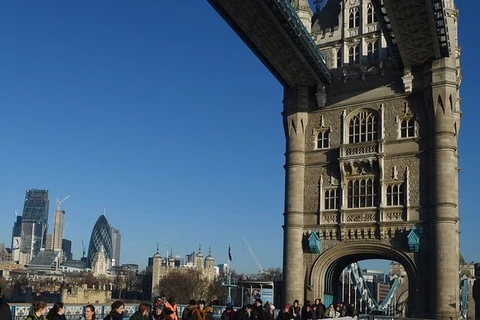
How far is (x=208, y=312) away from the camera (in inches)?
701

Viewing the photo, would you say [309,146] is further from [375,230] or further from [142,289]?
[142,289]

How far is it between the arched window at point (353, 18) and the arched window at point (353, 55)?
1.64 meters

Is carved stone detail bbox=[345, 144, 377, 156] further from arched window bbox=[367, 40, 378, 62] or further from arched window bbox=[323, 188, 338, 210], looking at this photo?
arched window bbox=[367, 40, 378, 62]

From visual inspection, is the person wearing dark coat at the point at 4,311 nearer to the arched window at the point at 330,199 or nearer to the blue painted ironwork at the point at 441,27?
the blue painted ironwork at the point at 441,27

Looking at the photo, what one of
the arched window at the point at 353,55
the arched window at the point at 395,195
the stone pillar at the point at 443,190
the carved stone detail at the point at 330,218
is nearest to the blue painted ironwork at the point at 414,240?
the stone pillar at the point at 443,190

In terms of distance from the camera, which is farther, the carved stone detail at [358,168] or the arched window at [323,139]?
the arched window at [323,139]

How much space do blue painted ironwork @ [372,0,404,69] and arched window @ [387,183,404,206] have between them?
24.2 ft

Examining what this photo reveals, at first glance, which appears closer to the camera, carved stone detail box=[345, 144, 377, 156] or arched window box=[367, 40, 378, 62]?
carved stone detail box=[345, 144, 377, 156]

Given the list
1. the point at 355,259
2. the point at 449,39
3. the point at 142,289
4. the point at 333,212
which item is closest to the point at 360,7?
the point at 449,39

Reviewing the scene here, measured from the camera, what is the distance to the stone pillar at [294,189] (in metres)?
42.2

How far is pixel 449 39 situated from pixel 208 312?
84.3 feet

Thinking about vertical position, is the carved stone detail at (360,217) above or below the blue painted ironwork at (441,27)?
below

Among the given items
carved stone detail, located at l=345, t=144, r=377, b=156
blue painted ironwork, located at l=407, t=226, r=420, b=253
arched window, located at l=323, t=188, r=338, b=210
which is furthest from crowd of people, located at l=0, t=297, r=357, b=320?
carved stone detail, located at l=345, t=144, r=377, b=156

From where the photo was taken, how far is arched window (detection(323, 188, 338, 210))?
139ft
